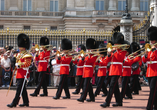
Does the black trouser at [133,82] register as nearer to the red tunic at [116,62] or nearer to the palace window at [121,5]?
the red tunic at [116,62]

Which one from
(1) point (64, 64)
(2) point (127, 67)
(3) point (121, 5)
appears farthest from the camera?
(3) point (121, 5)

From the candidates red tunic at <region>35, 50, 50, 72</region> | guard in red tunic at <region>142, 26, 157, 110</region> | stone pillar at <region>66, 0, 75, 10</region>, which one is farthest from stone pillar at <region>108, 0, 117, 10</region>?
guard in red tunic at <region>142, 26, 157, 110</region>

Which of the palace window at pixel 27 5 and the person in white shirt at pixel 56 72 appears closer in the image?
the person in white shirt at pixel 56 72

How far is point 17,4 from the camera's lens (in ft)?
82.4

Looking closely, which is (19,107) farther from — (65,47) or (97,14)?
(97,14)

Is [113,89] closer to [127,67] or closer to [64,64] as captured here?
[127,67]

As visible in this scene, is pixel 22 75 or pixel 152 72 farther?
pixel 22 75

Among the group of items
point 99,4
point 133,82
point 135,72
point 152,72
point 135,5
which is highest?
point 99,4

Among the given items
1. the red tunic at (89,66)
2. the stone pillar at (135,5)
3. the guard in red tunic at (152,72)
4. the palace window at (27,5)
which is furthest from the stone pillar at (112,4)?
the guard in red tunic at (152,72)

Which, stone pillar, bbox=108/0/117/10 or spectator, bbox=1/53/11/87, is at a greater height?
stone pillar, bbox=108/0/117/10

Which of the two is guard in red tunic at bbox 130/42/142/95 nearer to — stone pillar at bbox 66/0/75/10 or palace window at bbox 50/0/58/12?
stone pillar at bbox 66/0/75/10

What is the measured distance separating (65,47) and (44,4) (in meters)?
17.0

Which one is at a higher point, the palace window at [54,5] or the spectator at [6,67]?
the palace window at [54,5]

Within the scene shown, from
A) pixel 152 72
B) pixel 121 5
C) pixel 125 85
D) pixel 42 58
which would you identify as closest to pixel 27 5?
pixel 121 5
